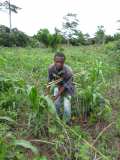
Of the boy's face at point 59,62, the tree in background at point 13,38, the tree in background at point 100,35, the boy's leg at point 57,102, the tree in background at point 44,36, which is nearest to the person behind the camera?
the boy's face at point 59,62

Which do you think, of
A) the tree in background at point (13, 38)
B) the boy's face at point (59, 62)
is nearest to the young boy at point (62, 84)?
the boy's face at point (59, 62)

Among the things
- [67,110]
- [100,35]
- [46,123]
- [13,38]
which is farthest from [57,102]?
[100,35]

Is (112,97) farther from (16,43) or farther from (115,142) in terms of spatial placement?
(16,43)

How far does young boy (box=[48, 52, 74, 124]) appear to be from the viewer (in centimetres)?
501

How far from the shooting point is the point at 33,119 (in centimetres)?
462

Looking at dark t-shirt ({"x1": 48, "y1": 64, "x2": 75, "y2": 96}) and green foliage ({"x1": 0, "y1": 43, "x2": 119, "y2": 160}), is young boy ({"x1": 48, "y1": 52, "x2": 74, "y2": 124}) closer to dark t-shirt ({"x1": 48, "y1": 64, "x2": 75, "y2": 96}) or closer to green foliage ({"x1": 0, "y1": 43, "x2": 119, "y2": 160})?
dark t-shirt ({"x1": 48, "y1": 64, "x2": 75, "y2": 96})

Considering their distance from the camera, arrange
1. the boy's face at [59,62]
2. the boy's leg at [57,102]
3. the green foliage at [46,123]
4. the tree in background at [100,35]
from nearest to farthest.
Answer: the green foliage at [46,123]
the boy's face at [59,62]
the boy's leg at [57,102]
the tree in background at [100,35]

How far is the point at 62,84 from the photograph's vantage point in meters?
5.10

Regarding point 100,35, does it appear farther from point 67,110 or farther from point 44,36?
point 67,110

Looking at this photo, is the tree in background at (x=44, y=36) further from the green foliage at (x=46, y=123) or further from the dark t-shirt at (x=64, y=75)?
the dark t-shirt at (x=64, y=75)

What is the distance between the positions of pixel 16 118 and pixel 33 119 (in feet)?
1.74

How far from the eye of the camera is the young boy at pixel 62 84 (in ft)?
16.4

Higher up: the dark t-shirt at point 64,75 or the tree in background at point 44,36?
the tree in background at point 44,36

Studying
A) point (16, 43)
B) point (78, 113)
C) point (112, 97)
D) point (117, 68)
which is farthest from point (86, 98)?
point (16, 43)
